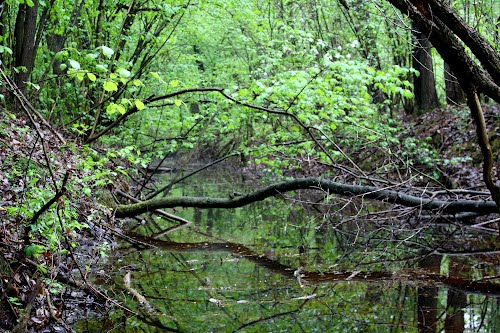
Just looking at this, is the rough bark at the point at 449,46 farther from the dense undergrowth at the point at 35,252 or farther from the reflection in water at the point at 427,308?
the dense undergrowth at the point at 35,252

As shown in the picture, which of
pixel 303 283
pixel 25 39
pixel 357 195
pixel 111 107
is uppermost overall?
pixel 25 39

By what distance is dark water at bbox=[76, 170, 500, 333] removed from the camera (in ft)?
17.7

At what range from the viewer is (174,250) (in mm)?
8977

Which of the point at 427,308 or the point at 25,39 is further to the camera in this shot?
the point at 25,39

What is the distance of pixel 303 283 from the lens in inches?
269

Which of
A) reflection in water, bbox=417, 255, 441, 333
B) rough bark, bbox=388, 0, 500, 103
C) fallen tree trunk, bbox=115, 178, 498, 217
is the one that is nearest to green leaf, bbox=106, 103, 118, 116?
rough bark, bbox=388, 0, 500, 103

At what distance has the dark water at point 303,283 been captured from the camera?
5398 mm

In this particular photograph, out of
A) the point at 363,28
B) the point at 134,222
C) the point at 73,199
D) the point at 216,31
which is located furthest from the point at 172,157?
the point at 73,199

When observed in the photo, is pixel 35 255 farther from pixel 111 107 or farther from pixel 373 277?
pixel 373 277

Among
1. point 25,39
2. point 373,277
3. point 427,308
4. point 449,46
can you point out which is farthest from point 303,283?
point 25,39

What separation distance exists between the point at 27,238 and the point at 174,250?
4.64 metres

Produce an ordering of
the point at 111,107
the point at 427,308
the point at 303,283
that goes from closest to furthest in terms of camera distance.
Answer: the point at 111,107 → the point at 427,308 → the point at 303,283

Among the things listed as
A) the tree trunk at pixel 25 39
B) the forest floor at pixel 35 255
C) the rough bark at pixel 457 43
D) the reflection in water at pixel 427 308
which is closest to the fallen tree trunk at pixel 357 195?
the reflection in water at pixel 427 308

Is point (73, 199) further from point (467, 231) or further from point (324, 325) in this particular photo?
point (467, 231)
